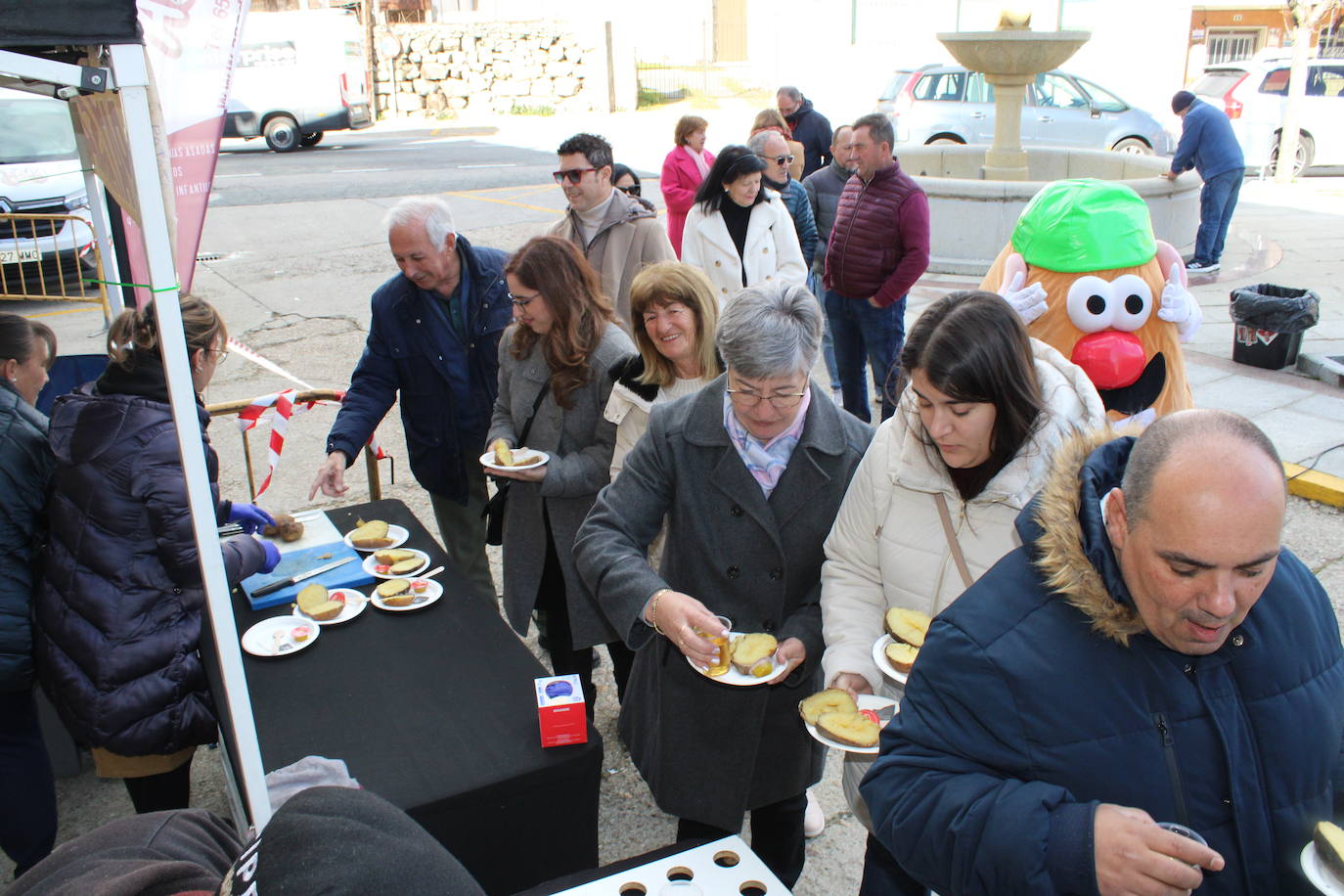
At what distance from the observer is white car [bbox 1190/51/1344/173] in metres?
15.3

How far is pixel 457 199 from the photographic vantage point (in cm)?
Answer: 1530

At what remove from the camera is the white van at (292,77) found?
69.1ft

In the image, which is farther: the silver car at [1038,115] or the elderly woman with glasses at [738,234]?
the silver car at [1038,115]

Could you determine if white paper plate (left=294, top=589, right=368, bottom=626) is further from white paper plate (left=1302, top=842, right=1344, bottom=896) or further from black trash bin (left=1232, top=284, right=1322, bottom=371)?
black trash bin (left=1232, top=284, right=1322, bottom=371)

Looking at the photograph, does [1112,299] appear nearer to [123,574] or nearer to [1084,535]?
[1084,535]

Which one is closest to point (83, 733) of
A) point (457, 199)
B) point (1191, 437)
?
point (1191, 437)

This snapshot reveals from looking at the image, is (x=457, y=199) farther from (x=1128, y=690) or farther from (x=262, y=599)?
(x=1128, y=690)

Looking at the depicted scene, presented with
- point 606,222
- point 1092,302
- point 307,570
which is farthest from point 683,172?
point 307,570

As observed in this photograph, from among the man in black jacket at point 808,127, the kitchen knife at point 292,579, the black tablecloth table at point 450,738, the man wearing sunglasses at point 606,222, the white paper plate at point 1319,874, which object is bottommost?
the black tablecloth table at point 450,738

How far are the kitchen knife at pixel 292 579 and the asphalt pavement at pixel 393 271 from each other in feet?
2.85

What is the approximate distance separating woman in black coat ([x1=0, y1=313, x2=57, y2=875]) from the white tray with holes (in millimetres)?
1934

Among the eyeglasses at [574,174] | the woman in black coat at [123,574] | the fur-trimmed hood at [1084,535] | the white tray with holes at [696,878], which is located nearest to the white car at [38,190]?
the eyeglasses at [574,174]

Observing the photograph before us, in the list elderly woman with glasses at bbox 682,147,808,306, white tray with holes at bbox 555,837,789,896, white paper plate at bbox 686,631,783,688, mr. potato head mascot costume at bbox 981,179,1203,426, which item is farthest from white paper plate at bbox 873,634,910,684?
elderly woman with glasses at bbox 682,147,808,306

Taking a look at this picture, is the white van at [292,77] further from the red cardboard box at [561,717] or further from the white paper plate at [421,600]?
the red cardboard box at [561,717]
